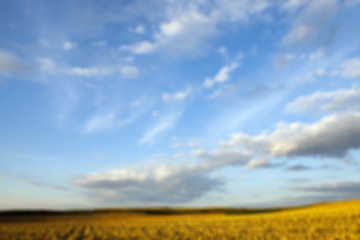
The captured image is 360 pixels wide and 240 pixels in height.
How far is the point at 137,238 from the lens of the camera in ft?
62.6

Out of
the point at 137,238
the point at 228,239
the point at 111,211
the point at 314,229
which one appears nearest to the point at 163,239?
the point at 137,238

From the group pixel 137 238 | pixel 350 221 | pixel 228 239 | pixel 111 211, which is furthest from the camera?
pixel 111 211

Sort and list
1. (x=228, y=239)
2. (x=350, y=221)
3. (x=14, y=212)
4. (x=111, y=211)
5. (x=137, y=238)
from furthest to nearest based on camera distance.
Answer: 1. (x=111, y=211)
2. (x=14, y=212)
3. (x=350, y=221)
4. (x=137, y=238)
5. (x=228, y=239)

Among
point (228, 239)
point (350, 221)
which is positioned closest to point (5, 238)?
point (228, 239)

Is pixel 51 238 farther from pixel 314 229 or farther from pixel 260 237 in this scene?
pixel 314 229

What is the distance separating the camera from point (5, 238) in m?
19.8

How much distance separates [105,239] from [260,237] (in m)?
10.1

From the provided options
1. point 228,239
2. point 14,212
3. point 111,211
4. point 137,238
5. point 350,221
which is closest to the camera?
point 228,239

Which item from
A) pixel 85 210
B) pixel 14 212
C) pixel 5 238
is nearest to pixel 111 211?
pixel 85 210

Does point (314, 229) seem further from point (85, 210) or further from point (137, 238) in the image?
point (85, 210)

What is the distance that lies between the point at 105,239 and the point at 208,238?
6.96m

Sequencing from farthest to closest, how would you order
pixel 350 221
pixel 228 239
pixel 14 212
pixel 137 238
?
1. pixel 14 212
2. pixel 350 221
3. pixel 137 238
4. pixel 228 239

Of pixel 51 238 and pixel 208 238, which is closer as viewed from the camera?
pixel 208 238

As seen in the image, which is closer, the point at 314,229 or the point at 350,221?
the point at 314,229
